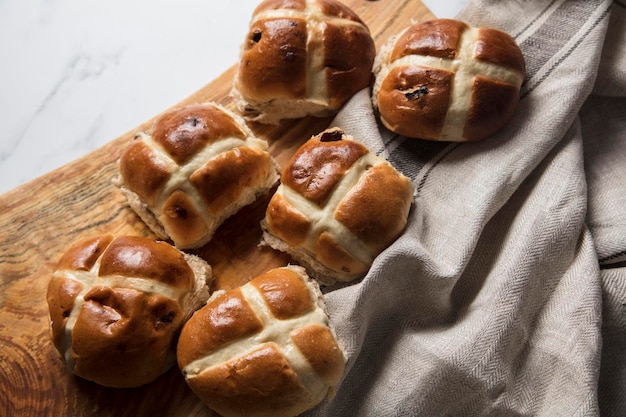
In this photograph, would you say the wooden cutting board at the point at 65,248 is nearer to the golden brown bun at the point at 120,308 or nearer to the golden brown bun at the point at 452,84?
the golden brown bun at the point at 120,308

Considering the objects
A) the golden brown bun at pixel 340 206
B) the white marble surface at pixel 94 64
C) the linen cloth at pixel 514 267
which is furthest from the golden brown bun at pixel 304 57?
the white marble surface at pixel 94 64

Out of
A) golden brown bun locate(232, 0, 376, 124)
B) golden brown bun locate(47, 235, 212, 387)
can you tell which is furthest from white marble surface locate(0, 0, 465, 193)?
golden brown bun locate(47, 235, 212, 387)

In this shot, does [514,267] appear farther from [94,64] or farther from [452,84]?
[94,64]

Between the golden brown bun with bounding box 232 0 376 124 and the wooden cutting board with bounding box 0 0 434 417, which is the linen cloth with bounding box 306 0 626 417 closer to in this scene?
the golden brown bun with bounding box 232 0 376 124

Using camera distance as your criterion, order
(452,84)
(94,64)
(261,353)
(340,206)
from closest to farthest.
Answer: (261,353) < (340,206) < (452,84) < (94,64)

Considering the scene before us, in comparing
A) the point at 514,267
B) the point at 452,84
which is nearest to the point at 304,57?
the point at 452,84
